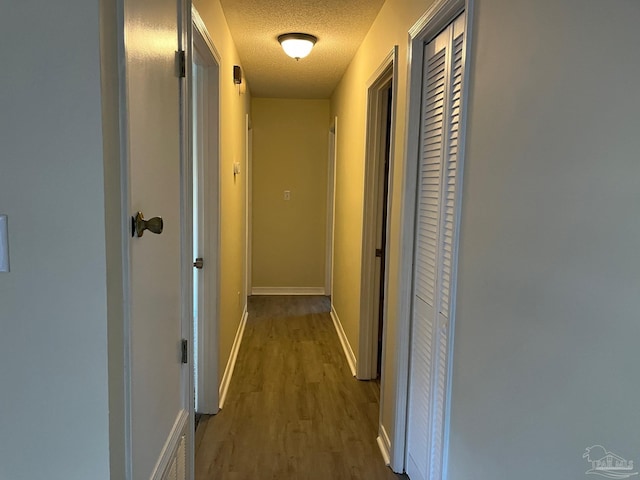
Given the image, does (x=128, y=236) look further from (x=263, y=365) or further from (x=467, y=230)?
(x=263, y=365)

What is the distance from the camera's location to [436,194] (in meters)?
1.87

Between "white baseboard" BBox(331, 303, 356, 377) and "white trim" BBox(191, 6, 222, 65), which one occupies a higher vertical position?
"white trim" BBox(191, 6, 222, 65)

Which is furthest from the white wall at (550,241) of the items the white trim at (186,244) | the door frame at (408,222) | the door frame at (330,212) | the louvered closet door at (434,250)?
the door frame at (330,212)

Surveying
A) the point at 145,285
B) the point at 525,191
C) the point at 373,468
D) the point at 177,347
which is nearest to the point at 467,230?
→ the point at 525,191

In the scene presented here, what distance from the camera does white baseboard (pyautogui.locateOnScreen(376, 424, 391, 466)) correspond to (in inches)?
91.4

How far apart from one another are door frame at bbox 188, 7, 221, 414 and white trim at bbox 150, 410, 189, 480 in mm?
928

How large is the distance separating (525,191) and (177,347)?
1238 mm

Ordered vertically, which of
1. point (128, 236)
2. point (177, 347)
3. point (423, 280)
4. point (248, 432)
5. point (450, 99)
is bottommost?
point (248, 432)

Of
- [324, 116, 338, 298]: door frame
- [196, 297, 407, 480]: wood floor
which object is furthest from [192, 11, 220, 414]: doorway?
[324, 116, 338, 298]: door frame

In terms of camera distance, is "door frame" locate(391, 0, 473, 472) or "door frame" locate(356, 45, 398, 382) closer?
"door frame" locate(391, 0, 473, 472)

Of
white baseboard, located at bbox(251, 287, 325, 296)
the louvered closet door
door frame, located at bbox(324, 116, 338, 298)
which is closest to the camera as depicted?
the louvered closet door

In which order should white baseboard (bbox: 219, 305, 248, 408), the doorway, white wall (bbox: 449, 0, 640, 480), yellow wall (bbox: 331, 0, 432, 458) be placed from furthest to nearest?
1. white baseboard (bbox: 219, 305, 248, 408)
2. the doorway
3. yellow wall (bbox: 331, 0, 432, 458)
4. white wall (bbox: 449, 0, 640, 480)

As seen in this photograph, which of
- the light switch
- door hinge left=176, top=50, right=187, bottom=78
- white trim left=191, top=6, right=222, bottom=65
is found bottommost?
the light switch

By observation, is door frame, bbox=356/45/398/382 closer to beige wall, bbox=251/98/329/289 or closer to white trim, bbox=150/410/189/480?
white trim, bbox=150/410/189/480
